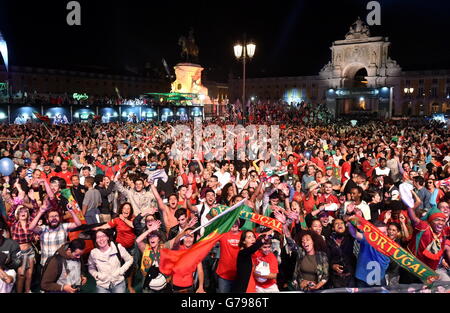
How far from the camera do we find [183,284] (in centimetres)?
509

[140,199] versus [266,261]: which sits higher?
[140,199]

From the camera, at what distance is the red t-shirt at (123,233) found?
6.36 metres

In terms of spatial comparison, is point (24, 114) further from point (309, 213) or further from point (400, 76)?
point (400, 76)

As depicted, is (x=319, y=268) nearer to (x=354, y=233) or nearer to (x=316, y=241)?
(x=316, y=241)

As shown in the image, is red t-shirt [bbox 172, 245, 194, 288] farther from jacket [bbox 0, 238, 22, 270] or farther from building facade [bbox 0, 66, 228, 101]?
building facade [bbox 0, 66, 228, 101]

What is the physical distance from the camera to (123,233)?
637cm

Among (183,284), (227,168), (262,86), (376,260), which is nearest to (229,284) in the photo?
(183,284)

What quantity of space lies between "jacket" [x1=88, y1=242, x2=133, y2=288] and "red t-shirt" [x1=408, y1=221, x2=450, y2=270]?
3.98m

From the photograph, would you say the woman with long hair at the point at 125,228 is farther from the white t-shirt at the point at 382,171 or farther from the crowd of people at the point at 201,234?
the white t-shirt at the point at 382,171

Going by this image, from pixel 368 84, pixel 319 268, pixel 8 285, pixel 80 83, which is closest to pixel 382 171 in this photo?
pixel 319 268

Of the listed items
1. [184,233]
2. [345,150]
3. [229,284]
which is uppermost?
[345,150]

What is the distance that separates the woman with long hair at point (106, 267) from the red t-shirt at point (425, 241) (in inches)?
156

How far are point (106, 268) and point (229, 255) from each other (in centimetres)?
160

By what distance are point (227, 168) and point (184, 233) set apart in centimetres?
496
